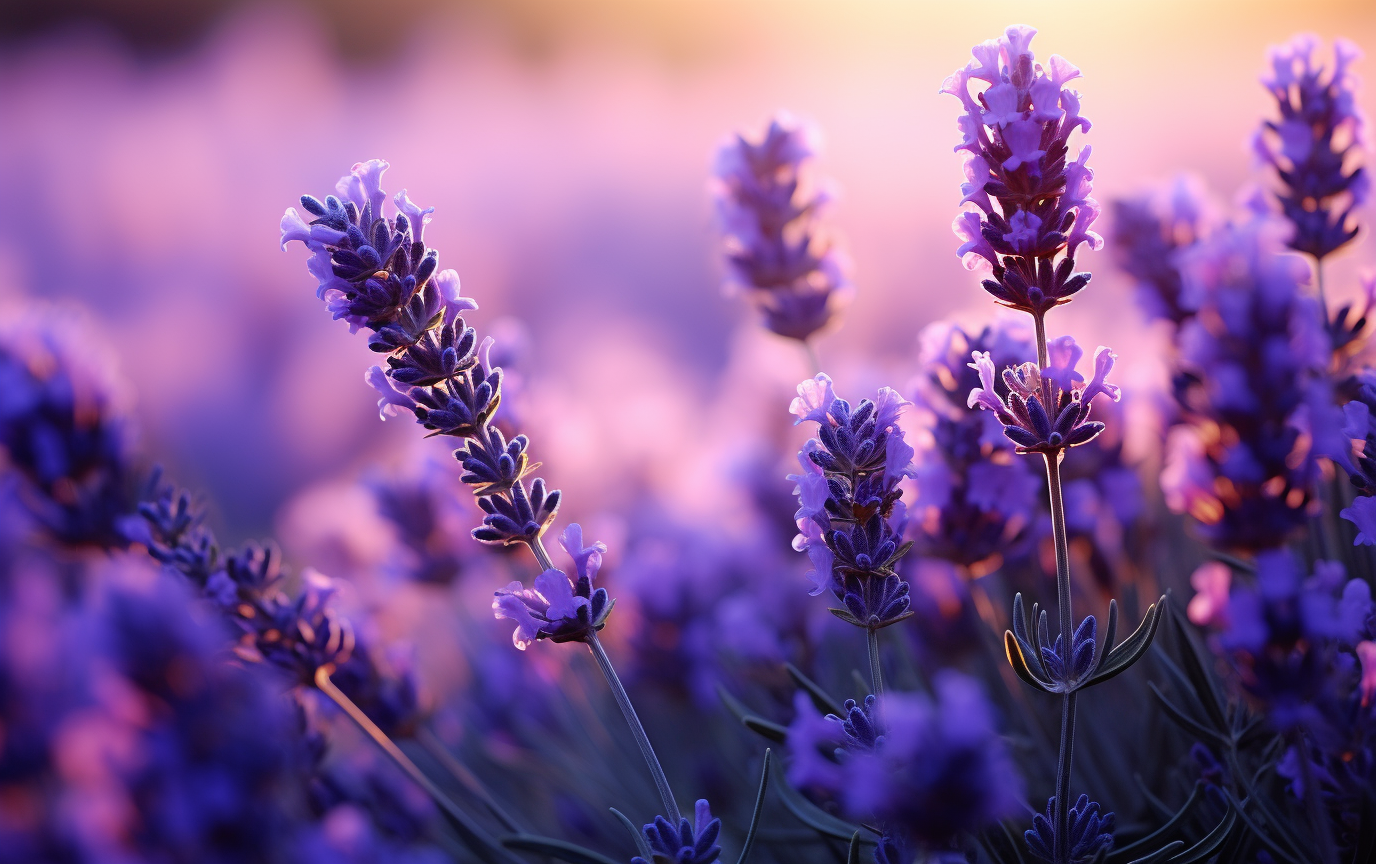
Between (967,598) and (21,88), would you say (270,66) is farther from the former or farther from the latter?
(967,598)

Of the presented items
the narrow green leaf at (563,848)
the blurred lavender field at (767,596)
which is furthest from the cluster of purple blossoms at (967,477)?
the narrow green leaf at (563,848)

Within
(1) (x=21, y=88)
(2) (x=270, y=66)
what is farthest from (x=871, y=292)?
(1) (x=21, y=88)

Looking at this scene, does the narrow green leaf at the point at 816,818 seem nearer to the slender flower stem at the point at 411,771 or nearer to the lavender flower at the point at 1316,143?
the slender flower stem at the point at 411,771

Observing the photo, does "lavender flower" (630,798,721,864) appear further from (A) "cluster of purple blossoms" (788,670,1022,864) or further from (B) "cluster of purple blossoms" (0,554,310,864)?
(B) "cluster of purple blossoms" (0,554,310,864)

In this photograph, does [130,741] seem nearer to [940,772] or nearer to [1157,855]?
[940,772]

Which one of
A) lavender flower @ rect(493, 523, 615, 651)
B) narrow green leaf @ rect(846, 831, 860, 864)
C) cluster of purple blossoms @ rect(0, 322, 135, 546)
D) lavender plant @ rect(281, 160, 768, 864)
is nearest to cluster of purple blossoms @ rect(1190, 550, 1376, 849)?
narrow green leaf @ rect(846, 831, 860, 864)

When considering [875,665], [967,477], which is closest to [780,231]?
[967,477]
